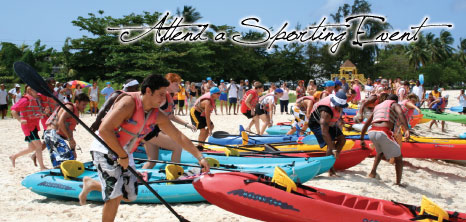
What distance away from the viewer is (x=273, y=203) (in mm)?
4051

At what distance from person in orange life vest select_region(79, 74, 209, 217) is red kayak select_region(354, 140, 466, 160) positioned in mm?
5829

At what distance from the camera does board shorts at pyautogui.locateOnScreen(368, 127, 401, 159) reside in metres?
6.60

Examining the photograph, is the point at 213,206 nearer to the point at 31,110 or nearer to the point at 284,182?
the point at 284,182

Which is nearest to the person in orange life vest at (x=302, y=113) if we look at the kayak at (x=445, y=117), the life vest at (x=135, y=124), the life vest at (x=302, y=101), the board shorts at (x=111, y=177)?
the life vest at (x=302, y=101)

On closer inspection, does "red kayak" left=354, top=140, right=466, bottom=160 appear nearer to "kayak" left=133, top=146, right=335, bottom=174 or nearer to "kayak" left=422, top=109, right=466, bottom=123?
"kayak" left=133, top=146, right=335, bottom=174

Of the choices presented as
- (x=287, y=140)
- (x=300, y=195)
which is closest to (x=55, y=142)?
(x=300, y=195)

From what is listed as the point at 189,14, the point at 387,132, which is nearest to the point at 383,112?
the point at 387,132

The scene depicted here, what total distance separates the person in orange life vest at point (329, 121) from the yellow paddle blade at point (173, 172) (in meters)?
2.52

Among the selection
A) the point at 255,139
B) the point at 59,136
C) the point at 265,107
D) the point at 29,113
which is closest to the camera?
the point at 59,136

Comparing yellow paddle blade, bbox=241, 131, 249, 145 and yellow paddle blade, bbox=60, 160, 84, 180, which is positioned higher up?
yellow paddle blade, bbox=241, 131, 249, 145

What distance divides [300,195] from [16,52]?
41666 millimetres

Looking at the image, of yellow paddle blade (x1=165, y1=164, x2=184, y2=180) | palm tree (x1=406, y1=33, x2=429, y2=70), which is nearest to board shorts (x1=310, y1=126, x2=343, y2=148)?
yellow paddle blade (x1=165, y1=164, x2=184, y2=180)

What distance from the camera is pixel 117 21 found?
34.7m

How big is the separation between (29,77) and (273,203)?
8.79ft
